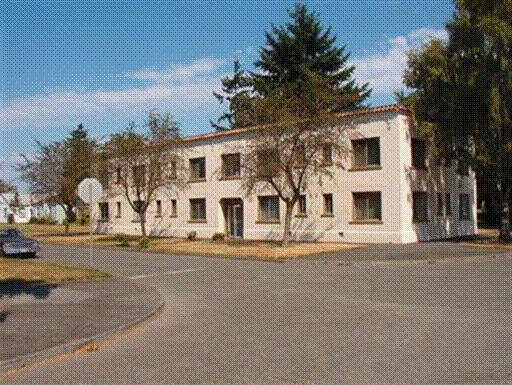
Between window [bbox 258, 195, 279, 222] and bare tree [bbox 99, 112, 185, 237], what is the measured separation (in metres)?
6.37

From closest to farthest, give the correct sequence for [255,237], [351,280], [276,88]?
[351,280], [255,237], [276,88]

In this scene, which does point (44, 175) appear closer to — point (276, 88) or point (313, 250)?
point (276, 88)

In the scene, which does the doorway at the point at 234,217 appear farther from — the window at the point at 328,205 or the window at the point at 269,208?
the window at the point at 328,205

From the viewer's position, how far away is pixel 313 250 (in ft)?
92.3

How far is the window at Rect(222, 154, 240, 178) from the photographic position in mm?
39375

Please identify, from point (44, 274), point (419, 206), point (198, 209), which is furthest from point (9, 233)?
point (419, 206)

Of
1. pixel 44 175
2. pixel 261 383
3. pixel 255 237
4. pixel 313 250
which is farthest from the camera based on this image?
pixel 44 175

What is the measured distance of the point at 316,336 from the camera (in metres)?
9.18

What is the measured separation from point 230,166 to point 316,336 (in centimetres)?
3105

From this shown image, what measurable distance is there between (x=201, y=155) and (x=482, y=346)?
113 ft

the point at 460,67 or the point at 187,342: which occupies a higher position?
the point at 460,67

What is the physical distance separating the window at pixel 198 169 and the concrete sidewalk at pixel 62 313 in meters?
25.1

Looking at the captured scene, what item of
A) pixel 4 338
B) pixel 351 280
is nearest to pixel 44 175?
pixel 351 280

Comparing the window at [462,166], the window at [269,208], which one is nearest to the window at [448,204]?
the window at [462,166]
